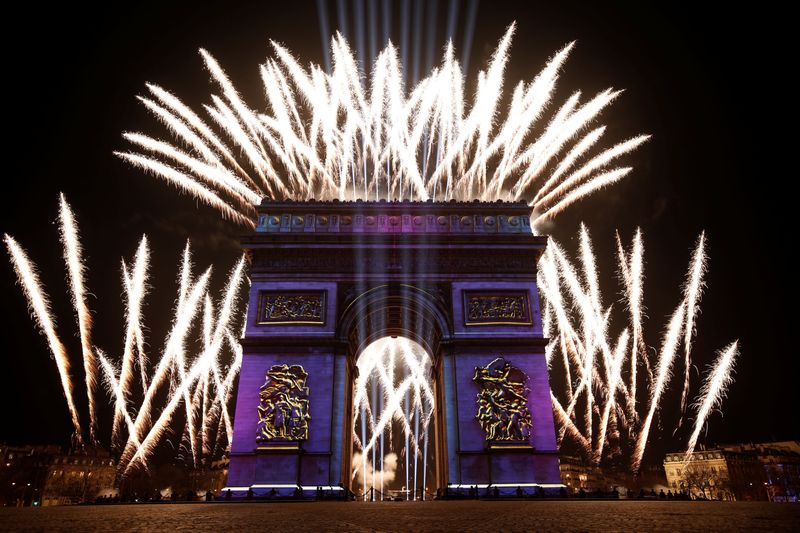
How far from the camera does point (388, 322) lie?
22625mm

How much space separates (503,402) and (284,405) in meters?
7.29

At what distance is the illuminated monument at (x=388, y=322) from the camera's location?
56.8ft

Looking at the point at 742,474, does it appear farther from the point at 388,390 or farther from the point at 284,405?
the point at 284,405

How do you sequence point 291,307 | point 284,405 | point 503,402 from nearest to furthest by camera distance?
point 284,405, point 503,402, point 291,307

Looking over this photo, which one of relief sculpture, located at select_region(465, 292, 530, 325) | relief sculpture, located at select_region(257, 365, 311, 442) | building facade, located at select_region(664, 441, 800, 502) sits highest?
relief sculpture, located at select_region(465, 292, 530, 325)

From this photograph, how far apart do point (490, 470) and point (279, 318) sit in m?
8.84

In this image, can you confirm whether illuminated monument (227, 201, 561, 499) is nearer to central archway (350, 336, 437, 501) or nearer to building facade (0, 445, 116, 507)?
central archway (350, 336, 437, 501)

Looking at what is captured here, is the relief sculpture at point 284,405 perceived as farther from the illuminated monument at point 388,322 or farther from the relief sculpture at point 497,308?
the relief sculpture at point 497,308

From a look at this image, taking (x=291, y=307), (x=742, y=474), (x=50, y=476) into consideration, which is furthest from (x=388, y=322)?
(x=742, y=474)

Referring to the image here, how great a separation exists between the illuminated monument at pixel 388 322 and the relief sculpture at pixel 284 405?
35 mm

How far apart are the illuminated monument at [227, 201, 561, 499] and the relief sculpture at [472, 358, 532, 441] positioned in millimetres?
41

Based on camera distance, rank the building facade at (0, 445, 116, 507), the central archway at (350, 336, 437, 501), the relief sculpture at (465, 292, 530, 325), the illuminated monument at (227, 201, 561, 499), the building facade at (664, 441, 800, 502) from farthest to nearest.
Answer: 1. the building facade at (664, 441, 800, 502)
2. the building facade at (0, 445, 116, 507)
3. the central archway at (350, 336, 437, 501)
4. the relief sculpture at (465, 292, 530, 325)
5. the illuminated monument at (227, 201, 561, 499)

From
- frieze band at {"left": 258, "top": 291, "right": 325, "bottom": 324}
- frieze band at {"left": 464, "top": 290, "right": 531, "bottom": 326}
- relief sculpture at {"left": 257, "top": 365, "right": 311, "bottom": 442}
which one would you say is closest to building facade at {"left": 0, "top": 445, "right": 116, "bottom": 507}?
frieze band at {"left": 258, "top": 291, "right": 325, "bottom": 324}

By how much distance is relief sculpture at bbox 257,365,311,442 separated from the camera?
17516 millimetres
